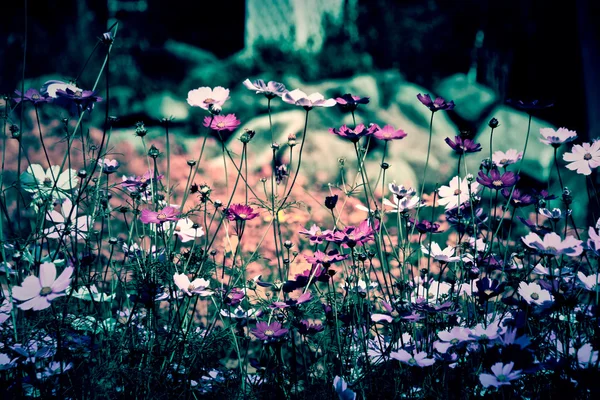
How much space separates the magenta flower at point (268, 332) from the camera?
0.87m

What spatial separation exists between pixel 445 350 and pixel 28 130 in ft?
9.09

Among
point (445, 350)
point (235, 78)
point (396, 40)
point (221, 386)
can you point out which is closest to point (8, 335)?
point (221, 386)

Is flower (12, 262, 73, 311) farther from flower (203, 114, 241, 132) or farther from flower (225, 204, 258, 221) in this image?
flower (203, 114, 241, 132)

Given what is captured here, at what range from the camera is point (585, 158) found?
106 centimetres

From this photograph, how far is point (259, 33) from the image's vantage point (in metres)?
3.07

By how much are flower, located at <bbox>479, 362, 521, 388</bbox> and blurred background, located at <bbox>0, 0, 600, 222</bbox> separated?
2211mm

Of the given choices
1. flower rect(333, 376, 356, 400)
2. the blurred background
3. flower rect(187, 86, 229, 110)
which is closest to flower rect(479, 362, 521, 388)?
flower rect(333, 376, 356, 400)

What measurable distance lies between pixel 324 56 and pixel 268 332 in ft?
8.27

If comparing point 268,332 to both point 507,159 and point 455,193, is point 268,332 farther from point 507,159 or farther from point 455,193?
point 507,159

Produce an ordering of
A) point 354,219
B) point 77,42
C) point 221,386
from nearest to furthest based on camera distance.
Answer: point 221,386
point 354,219
point 77,42

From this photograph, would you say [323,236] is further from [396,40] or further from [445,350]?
[396,40]

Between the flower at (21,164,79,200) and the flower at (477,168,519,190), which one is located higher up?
the flower at (21,164,79,200)

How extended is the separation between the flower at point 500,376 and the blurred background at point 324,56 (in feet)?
7.25

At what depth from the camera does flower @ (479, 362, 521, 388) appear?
691 millimetres
